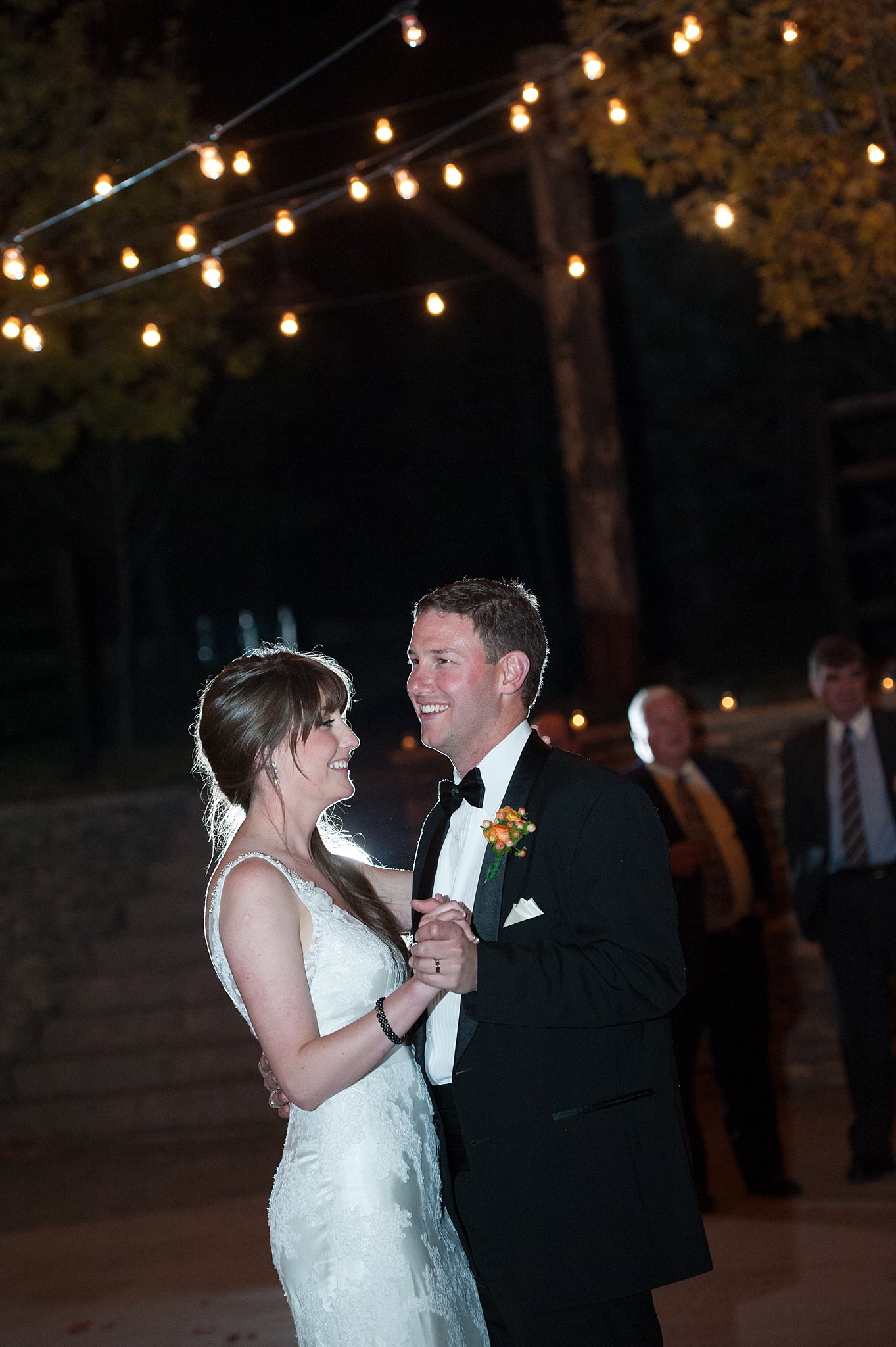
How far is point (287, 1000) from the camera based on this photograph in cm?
238

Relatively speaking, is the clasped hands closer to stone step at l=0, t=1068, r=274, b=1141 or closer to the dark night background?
stone step at l=0, t=1068, r=274, b=1141

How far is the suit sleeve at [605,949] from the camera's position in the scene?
2.16m

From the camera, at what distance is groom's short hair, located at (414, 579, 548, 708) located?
2.51 meters

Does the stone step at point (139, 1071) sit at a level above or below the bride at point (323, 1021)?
below

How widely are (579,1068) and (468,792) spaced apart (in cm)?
53

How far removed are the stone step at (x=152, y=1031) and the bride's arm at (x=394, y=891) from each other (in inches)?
175

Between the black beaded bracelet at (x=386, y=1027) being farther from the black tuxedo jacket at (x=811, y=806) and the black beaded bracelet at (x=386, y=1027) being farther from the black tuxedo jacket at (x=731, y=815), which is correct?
the black tuxedo jacket at (x=811, y=806)

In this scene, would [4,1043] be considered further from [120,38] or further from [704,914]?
[120,38]

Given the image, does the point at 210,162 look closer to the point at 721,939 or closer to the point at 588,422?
the point at 588,422

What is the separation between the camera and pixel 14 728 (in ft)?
35.9

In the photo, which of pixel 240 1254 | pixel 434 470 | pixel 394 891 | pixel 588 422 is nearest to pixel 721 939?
pixel 240 1254

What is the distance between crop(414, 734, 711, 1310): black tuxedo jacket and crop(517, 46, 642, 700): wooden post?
6.34 metres

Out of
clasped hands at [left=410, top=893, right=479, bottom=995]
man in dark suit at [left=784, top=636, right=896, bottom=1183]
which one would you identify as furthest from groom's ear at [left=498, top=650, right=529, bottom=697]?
man in dark suit at [left=784, top=636, right=896, bottom=1183]

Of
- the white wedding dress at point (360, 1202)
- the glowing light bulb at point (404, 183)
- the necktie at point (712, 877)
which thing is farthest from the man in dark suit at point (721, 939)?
the glowing light bulb at point (404, 183)
